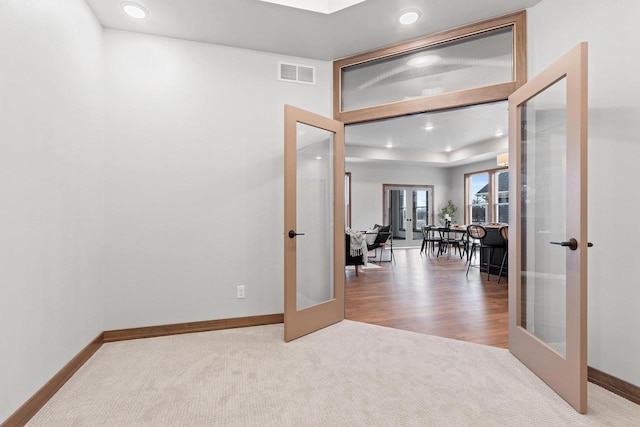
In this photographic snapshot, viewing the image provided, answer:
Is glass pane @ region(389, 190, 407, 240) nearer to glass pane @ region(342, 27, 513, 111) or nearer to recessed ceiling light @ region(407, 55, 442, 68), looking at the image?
glass pane @ region(342, 27, 513, 111)

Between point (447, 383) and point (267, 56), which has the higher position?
point (267, 56)

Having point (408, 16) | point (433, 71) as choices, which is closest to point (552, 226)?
point (433, 71)

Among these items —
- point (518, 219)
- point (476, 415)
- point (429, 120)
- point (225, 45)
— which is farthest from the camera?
point (429, 120)

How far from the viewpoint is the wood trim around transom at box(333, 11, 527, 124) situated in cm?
260

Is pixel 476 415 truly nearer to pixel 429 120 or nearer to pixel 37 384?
pixel 37 384

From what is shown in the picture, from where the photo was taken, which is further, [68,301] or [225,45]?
[225,45]

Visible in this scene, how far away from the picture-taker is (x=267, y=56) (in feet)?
10.7

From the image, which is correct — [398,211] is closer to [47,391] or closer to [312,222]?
[312,222]

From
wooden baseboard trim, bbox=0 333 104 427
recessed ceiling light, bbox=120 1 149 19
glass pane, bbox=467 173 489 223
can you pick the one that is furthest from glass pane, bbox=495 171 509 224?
wooden baseboard trim, bbox=0 333 104 427

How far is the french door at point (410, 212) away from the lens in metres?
10.8

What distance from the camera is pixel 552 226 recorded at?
2.19 m

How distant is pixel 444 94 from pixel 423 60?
0.44 metres

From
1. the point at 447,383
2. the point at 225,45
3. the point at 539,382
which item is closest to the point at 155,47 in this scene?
the point at 225,45

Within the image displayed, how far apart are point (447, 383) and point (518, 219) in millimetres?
1298
